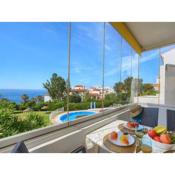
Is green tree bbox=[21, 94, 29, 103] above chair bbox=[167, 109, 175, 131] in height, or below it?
above

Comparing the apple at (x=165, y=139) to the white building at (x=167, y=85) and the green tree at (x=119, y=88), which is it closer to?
the green tree at (x=119, y=88)

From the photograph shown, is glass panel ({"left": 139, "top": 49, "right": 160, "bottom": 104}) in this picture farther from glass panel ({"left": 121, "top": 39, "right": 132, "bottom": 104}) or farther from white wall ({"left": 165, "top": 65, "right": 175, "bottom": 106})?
glass panel ({"left": 121, "top": 39, "right": 132, "bottom": 104})

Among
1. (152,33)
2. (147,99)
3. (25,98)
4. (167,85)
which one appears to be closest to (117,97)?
(152,33)

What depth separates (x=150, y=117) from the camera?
3918 millimetres

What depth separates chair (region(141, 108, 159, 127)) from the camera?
12.2ft

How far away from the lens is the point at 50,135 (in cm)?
148

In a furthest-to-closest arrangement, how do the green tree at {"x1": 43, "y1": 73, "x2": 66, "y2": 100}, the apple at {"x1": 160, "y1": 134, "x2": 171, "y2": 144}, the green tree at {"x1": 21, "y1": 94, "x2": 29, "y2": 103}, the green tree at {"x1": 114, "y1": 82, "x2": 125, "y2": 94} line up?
the green tree at {"x1": 114, "y1": 82, "x2": 125, "y2": 94}, the green tree at {"x1": 43, "y1": 73, "x2": 66, "y2": 100}, the green tree at {"x1": 21, "y1": 94, "x2": 29, "y2": 103}, the apple at {"x1": 160, "y1": 134, "x2": 171, "y2": 144}

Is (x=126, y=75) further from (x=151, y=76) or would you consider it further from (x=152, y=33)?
(x=151, y=76)

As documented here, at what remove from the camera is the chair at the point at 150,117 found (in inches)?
146

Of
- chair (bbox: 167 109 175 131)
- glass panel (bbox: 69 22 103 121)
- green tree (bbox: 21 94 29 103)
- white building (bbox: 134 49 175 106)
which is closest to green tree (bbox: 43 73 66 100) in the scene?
glass panel (bbox: 69 22 103 121)
